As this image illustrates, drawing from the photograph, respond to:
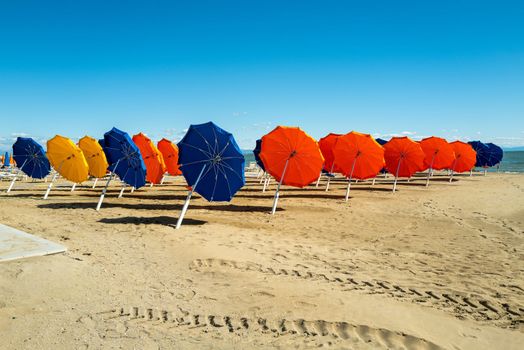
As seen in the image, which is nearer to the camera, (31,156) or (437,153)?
(31,156)

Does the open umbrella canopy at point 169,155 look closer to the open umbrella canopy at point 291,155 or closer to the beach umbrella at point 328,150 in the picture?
the beach umbrella at point 328,150

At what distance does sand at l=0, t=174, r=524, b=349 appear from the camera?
4770 mm

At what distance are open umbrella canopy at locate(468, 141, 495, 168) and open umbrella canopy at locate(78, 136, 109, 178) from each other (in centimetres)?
4378

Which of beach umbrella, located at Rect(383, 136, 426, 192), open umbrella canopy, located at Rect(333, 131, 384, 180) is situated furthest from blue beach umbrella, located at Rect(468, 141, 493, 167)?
open umbrella canopy, located at Rect(333, 131, 384, 180)

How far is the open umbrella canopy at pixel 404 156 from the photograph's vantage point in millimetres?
25031

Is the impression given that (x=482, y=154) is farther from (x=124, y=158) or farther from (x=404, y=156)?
(x=124, y=158)

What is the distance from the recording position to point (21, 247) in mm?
7551

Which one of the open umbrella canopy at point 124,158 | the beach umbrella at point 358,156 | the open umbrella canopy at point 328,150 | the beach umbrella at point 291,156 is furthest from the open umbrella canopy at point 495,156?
the open umbrella canopy at point 124,158

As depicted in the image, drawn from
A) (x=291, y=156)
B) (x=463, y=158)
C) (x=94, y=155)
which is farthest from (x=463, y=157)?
(x=94, y=155)

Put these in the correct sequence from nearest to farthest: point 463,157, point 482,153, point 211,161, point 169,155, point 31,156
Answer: point 211,161 → point 31,156 → point 169,155 → point 463,157 → point 482,153

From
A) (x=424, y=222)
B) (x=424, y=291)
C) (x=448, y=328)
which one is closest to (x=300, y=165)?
(x=424, y=222)

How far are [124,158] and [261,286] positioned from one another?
479 inches

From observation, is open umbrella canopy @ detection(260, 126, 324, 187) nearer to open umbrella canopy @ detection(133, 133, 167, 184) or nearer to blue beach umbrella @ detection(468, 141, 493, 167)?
open umbrella canopy @ detection(133, 133, 167, 184)

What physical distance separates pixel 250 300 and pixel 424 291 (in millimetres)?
3292
